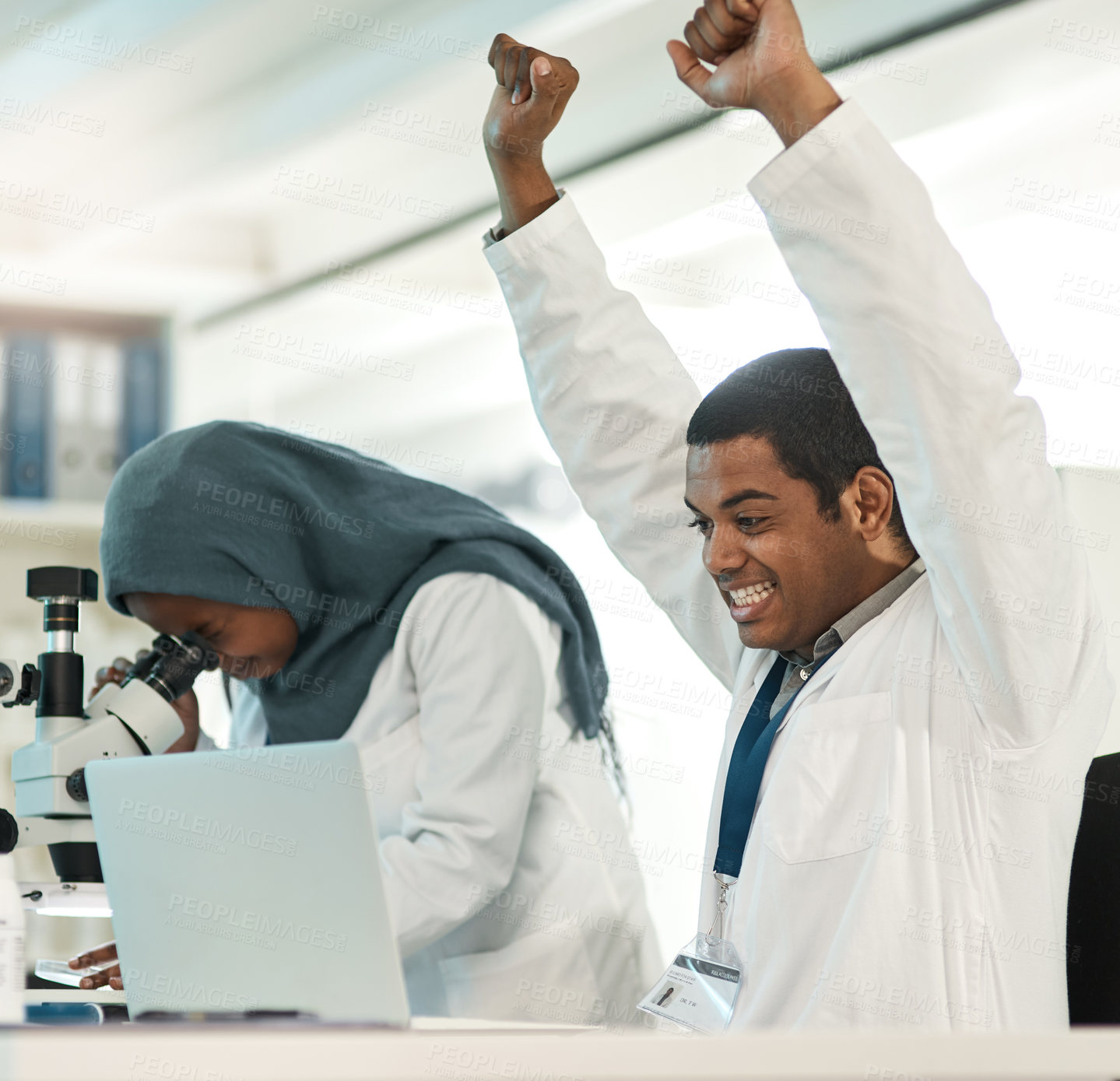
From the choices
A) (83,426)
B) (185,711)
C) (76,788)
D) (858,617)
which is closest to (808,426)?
(858,617)

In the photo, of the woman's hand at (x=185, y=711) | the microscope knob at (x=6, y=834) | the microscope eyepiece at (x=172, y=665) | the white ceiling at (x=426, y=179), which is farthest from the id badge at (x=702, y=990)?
the white ceiling at (x=426, y=179)

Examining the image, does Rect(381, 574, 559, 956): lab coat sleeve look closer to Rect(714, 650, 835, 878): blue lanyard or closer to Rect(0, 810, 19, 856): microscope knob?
Rect(714, 650, 835, 878): blue lanyard

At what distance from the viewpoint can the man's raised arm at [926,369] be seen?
116 cm

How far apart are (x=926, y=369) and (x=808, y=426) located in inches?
11.8

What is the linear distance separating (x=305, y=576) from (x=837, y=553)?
100 centimetres

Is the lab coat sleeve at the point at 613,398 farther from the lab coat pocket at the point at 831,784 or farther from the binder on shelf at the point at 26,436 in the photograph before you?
the binder on shelf at the point at 26,436

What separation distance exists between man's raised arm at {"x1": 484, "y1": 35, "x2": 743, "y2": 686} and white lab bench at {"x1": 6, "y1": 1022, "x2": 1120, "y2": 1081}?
97 cm

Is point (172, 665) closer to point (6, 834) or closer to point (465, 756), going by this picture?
point (465, 756)

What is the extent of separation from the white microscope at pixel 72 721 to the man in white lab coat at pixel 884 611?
82 cm

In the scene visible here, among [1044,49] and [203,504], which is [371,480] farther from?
[1044,49]

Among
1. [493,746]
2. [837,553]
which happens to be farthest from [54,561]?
[837,553]

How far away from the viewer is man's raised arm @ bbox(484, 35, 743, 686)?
5.61 feet

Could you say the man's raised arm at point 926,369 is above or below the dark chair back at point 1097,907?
above

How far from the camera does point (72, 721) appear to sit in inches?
67.2
